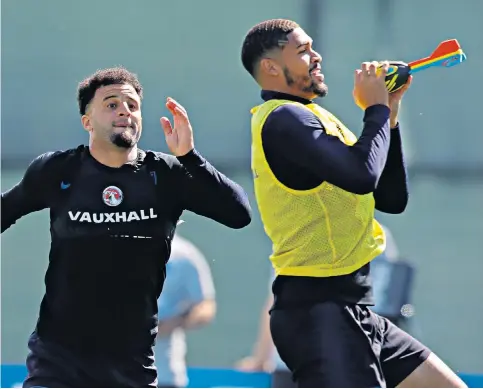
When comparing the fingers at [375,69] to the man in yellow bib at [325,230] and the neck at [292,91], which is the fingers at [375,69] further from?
the neck at [292,91]

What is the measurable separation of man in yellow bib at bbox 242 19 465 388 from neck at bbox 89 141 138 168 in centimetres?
50

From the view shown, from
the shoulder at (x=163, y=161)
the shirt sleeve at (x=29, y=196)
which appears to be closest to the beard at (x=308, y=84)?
the shoulder at (x=163, y=161)

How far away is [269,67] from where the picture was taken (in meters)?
3.88

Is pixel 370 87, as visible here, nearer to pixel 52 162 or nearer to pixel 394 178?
pixel 394 178

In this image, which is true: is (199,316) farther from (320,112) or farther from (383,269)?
(320,112)

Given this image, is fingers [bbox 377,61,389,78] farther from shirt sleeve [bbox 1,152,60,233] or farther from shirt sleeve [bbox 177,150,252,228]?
shirt sleeve [bbox 1,152,60,233]

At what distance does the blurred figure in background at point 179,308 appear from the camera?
18.0 ft

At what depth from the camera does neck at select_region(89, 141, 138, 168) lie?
4.01 metres

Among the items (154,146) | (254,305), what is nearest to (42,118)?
(154,146)

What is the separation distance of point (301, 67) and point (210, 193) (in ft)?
1.69

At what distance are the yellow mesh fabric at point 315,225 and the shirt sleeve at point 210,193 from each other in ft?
0.85

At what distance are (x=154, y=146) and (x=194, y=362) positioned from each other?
1.36 m

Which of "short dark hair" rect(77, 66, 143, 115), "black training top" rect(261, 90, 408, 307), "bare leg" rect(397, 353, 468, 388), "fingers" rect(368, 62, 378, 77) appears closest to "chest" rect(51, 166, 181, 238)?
"short dark hair" rect(77, 66, 143, 115)

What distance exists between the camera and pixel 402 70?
3820mm
